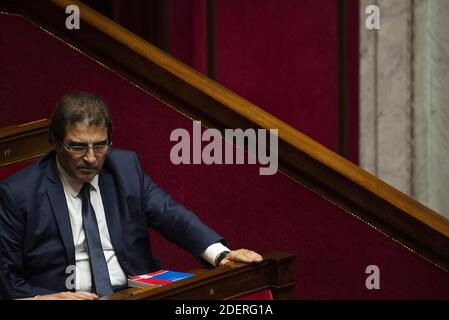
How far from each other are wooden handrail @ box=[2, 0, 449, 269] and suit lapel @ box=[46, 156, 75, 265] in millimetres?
789

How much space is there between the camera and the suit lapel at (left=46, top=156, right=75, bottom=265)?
2.96 m

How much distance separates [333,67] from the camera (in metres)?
4.88

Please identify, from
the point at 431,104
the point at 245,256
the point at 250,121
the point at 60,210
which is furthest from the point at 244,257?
the point at 431,104

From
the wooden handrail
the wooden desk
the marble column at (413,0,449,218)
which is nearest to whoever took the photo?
the wooden desk

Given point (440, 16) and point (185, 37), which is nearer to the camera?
point (440, 16)

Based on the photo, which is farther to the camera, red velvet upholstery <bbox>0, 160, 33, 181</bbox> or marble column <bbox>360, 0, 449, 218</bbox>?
marble column <bbox>360, 0, 449, 218</bbox>

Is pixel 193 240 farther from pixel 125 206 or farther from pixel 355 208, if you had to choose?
pixel 355 208

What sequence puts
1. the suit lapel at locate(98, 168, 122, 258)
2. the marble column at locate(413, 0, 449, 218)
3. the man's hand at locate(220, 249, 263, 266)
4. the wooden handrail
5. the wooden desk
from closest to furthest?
the wooden desk, the man's hand at locate(220, 249, 263, 266), the suit lapel at locate(98, 168, 122, 258), the wooden handrail, the marble column at locate(413, 0, 449, 218)

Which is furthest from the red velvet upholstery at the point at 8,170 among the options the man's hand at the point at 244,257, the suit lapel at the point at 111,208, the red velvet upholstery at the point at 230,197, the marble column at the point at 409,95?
the marble column at the point at 409,95

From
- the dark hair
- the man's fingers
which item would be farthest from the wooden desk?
the dark hair

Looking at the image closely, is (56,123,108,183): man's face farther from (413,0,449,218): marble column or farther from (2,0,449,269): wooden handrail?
(413,0,449,218): marble column

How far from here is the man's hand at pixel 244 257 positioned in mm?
2824

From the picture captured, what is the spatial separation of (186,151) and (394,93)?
4.05ft
